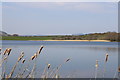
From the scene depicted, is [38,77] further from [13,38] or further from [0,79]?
[13,38]

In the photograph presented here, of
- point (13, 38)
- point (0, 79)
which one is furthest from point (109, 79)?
point (13, 38)

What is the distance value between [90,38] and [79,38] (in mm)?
4311

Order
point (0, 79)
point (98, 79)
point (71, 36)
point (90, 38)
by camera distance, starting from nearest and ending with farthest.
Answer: point (0, 79) < point (98, 79) < point (90, 38) < point (71, 36)

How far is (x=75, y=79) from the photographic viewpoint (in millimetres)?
6344

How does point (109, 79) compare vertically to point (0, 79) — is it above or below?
below

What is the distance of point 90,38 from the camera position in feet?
205

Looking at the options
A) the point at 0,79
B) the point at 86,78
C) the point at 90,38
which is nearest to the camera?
the point at 0,79

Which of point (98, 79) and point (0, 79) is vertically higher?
point (0, 79)

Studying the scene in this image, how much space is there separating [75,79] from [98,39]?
55469mm

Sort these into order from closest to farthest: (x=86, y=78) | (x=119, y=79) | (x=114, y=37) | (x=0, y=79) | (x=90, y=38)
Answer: (x=0, y=79)
(x=119, y=79)
(x=86, y=78)
(x=114, y=37)
(x=90, y=38)

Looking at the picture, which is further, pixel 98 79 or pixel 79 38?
pixel 79 38

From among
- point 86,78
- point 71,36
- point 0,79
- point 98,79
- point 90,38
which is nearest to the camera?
point 0,79

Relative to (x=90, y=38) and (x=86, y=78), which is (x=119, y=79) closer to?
(x=86, y=78)

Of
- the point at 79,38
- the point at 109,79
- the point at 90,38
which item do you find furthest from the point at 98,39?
the point at 109,79
